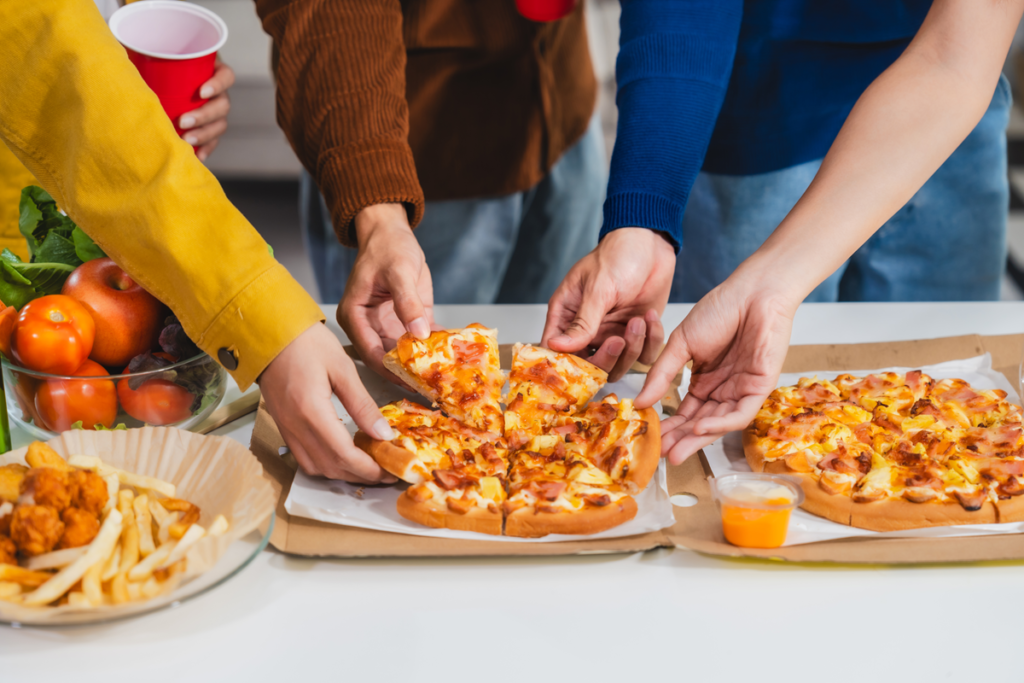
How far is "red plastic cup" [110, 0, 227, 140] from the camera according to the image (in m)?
2.02

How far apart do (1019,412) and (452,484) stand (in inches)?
51.3

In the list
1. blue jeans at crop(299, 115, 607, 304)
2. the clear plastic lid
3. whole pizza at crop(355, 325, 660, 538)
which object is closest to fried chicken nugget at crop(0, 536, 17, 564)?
whole pizza at crop(355, 325, 660, 538)

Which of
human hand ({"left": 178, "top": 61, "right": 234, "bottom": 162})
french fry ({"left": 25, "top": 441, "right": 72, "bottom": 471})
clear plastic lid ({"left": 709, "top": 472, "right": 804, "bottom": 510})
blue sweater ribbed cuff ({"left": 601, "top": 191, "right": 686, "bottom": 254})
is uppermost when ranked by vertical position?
human hand ({"left": 178, "top": 61, "right": 234, "bottom": 162})

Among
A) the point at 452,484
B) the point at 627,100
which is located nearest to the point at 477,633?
the point at 452,484

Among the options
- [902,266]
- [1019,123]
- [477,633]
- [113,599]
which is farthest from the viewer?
[1019,123]

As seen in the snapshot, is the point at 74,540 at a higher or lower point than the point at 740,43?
lower

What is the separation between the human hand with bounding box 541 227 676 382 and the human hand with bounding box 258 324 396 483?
1.98 ft

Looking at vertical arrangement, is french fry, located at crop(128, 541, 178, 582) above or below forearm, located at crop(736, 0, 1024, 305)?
below

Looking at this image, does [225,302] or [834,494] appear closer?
[225,302]

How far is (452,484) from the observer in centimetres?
153

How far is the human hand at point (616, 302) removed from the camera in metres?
1.99

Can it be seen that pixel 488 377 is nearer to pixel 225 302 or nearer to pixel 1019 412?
pixel 225 302

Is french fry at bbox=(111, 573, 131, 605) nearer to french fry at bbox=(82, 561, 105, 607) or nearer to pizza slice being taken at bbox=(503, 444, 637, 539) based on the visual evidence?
french fry at bbox=(82, 561, 105, 607)

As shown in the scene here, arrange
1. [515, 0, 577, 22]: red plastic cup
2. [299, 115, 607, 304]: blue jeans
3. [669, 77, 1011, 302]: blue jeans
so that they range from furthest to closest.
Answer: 1. [299, 115, 607, 304]: blue jeans
2. [669, 77, 1011, 302]: blue jeans
3. [515, 0, 577, 22]: red plastic cup
